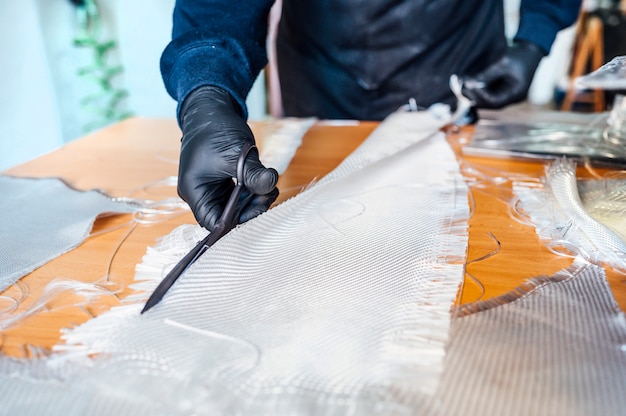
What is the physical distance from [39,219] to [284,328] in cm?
39

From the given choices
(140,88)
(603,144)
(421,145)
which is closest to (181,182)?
(421,145)

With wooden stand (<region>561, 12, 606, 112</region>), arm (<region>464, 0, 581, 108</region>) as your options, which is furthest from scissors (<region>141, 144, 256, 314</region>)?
wooden stand (<region>561, 12, 606, 112</region>)

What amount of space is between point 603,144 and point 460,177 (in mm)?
263

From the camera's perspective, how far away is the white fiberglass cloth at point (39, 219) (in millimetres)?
522

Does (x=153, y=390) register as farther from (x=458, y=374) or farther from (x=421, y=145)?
(x=421, y=145)

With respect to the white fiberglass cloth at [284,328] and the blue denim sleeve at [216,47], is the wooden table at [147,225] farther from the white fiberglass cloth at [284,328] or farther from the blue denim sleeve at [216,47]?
the blue denim sleeve at [216,47]

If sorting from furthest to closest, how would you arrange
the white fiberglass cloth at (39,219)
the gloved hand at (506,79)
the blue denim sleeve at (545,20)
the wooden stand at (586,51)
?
the wooden stand at (586,51)
the blue denim sleeve at (545,20)
the gloved hand at (506,79)
the white fiberglass cloth at (39,219)

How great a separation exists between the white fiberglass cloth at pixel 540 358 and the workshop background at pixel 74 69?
5.32ft

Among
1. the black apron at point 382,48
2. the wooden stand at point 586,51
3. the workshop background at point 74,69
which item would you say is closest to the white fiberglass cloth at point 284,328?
the black apron at point 382,48

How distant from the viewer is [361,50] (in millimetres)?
1124

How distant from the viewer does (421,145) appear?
2.70ft

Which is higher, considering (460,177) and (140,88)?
(460,177)

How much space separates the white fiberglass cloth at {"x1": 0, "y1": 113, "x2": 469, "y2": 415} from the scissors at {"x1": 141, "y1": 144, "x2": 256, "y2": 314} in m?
0.01

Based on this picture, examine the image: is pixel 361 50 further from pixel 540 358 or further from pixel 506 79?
pixel 540 358
